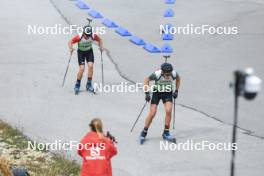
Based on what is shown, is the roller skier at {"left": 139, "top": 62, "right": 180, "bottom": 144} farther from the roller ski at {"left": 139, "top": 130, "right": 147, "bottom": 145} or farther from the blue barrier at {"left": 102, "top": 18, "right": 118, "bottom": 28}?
the blue barrier at {"left": 102, "top": 18, "right": 118, "bottom": 28}

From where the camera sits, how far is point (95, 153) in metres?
10.4

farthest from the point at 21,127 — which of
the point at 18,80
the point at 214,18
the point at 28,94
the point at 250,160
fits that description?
the point at 214,18

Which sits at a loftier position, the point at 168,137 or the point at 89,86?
the point at 89,86

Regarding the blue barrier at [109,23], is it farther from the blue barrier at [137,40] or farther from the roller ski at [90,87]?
Answer: the roller ski at [90,87]

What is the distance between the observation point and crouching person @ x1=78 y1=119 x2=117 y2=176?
10398mm

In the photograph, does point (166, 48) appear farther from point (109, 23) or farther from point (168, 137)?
point (168, 137)

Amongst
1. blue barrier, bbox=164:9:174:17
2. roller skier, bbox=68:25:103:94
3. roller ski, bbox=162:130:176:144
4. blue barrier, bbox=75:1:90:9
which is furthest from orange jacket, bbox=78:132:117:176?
blue barrier, bbox=75:1:90:9

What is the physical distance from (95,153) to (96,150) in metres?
0.05

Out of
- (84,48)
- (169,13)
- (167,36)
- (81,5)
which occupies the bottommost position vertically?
(84,48)

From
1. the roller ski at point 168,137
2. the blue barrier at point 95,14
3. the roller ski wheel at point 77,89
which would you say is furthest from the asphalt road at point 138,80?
the blue barrier at point 95,14

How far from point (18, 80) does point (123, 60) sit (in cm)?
381

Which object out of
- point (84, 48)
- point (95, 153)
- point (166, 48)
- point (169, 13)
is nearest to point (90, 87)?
point (84, 48)

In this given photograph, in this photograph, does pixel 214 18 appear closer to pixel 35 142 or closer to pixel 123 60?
pixel 123 60

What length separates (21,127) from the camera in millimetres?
15812
